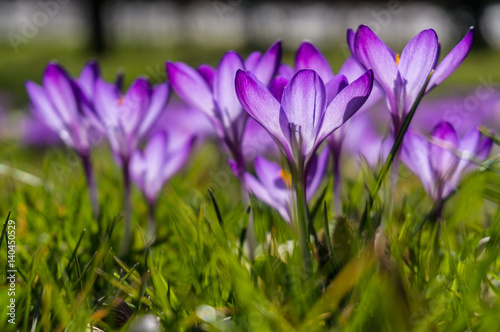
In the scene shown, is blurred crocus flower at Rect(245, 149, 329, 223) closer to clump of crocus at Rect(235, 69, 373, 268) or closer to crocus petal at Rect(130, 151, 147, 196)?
clump of crocus at Rect(235, 69, 373, 268)

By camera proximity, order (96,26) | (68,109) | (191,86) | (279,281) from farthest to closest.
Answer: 1. (96,26)
2. (68,109)
3. (191,86)
4. (279,281)

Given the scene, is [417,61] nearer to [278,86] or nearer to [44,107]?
[278,86]

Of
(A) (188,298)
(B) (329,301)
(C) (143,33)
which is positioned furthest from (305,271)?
(C) (143,33)

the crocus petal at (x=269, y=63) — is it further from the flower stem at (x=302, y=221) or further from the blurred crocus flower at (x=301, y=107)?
the flower stem at (x=302, y=221)

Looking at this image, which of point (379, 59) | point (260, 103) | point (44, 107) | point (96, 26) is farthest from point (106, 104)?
point (96, 26)

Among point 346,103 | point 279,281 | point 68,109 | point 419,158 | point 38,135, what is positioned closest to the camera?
point 346,103

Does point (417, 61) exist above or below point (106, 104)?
above

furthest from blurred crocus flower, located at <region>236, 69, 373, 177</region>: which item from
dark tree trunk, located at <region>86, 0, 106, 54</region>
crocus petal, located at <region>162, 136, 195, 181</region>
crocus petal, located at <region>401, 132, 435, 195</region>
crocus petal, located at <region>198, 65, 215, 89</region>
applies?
dark tree trunk, located at <region>86, 0, 106, 54</region>
